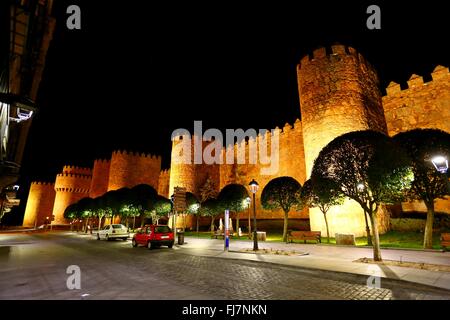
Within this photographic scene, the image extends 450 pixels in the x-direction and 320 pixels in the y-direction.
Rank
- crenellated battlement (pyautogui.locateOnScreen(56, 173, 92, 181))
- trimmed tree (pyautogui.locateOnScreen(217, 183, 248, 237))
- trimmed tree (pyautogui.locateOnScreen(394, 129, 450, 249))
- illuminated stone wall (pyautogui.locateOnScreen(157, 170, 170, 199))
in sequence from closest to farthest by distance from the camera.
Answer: trimmed tree (pyautogui.locateOnScreen(394, 129, 450, 249)) → trimmed tree (pyautogui.locateOnScreen(217, 183, 248, 237)) → illuminated stone wall (pyautogui.locateOnScreen(157, 170, 170, 199)) → crenellated battlement (pyautogui.locateOnScreen(56, 173, 92, 181))

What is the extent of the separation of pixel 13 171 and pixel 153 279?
24.4ft

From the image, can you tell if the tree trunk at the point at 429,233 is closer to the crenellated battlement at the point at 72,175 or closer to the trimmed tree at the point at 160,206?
the trimmed tree at the point at 160,206

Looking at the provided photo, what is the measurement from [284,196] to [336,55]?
38.2 ft

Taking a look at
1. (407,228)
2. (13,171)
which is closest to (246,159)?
(407,228)

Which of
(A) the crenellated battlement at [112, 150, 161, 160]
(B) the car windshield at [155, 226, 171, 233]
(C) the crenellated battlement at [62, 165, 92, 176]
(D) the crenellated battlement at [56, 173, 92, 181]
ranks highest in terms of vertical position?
(A) the crenellated battlement at [112, 150, 161, 160]

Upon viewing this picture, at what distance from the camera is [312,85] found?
779 inches

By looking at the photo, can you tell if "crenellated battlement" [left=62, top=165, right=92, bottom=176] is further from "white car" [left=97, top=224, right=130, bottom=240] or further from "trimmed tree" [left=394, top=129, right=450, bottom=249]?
Answer: "trimmed tree" [left=394, top=129, right=450, bottom=249]

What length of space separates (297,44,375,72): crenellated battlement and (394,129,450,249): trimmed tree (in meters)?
8.97

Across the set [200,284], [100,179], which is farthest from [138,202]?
[100,179]

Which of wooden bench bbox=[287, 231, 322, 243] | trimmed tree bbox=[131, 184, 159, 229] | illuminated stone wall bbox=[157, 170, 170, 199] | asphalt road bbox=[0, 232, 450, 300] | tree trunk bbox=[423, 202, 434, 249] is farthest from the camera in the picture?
illuminated stone wall bbox=[157, 170, 170, 199]

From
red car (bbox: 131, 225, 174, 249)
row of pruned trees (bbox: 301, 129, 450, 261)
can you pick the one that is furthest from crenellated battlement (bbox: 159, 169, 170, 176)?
row of pruned trees (bbox: 301, 129, 450, 261)

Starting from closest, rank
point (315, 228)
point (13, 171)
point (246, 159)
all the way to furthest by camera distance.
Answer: point (13, 171), point (315, 228), point (246, 159)

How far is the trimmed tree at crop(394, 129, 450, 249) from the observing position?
462 inches
